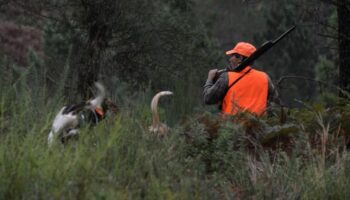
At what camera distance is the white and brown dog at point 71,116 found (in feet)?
21.6

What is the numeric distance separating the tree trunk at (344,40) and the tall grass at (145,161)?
12.5 ft

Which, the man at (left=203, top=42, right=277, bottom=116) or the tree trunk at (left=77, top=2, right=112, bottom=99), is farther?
the tree trunk at (left=77, top=2, right=112, bottom=99)

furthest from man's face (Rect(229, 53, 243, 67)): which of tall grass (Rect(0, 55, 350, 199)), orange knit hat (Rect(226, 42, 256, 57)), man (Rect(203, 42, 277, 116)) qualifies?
tall grass (Rect(0, 55, 350, 199))

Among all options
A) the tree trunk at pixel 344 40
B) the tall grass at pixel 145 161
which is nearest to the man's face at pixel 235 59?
the tall grass at pixel 145 161

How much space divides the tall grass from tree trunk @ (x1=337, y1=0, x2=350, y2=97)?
3.82 m

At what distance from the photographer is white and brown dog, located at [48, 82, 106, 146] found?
658 cm

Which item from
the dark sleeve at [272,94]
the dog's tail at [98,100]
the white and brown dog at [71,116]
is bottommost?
the dark sleeve at [272,94]

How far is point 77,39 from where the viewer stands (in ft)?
62.6

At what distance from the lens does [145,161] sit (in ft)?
20.2

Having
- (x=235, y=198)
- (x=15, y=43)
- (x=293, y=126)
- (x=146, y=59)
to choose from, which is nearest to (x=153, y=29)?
(x=146, y=59)

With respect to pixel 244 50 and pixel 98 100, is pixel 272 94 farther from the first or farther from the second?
pixel 98 100

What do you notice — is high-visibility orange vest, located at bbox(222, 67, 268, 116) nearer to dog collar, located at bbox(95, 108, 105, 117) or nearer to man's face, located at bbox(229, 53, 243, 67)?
man's face, located at bbox(229, 53, 243, 67)

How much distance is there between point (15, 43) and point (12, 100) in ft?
84.3

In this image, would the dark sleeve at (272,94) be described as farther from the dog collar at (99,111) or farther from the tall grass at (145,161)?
the dog collar at (99,111)
